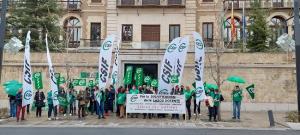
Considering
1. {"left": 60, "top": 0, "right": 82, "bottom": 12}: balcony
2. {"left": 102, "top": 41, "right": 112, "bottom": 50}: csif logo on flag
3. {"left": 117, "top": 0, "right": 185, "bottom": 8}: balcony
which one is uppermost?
{"left": 60, "top": 0, "right": 82, "bottom": 12}: balcony

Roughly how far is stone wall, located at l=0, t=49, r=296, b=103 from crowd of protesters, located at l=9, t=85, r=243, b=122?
5.12m

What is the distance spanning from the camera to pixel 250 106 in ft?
90.1

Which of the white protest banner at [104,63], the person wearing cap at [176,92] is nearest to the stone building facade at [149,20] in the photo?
the white protest banner at [104,63]

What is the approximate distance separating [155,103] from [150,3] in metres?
26.1

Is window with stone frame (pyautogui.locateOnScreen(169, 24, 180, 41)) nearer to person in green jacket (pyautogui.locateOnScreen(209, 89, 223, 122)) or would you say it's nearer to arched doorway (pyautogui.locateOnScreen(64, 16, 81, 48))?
arched doorway (pyautogui.locateOnScreen(64, 16, 81, 48))

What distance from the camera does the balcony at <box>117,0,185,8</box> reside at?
45156mm

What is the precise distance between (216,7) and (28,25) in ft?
69.5

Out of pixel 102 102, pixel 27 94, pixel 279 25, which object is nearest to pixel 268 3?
pixel 279 25

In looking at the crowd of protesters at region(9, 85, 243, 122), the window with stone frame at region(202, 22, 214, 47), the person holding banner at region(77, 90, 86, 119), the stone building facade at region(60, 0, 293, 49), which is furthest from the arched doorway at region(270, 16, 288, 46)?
the person holding banner at region(77, 90, 86, 119)

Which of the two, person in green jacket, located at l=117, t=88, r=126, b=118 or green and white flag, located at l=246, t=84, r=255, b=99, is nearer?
person in green jacket, located at l=117, t=88, r=126, b=118

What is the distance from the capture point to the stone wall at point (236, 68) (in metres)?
27.4

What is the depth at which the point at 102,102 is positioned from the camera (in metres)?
21.6

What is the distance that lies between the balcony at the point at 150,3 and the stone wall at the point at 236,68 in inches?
683

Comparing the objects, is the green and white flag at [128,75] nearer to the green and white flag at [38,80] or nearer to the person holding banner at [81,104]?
the green and white flag at [38,80]
